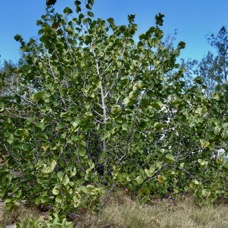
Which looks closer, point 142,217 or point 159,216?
point 142,217

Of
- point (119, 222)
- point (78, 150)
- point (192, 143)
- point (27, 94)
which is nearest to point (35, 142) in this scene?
point (78, 150)

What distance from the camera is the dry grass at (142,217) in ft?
9.96

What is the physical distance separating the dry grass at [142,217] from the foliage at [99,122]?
150mm

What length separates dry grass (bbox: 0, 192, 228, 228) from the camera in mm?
3035

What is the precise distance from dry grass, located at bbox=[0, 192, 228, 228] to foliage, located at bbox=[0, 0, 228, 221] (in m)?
0.15

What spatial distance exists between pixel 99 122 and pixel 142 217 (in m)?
1.13

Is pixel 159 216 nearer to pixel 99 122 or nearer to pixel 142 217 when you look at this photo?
pixel 142 217

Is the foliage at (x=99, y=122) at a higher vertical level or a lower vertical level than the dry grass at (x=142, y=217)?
higher

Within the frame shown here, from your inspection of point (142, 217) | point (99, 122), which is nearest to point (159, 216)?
point (142, 217)

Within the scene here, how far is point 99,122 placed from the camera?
11.4ft

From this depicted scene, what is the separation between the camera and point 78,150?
117 inches

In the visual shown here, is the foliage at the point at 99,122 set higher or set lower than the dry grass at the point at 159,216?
higher

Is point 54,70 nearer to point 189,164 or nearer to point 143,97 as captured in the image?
point 143,97

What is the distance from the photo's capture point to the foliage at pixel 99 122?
2877mm
